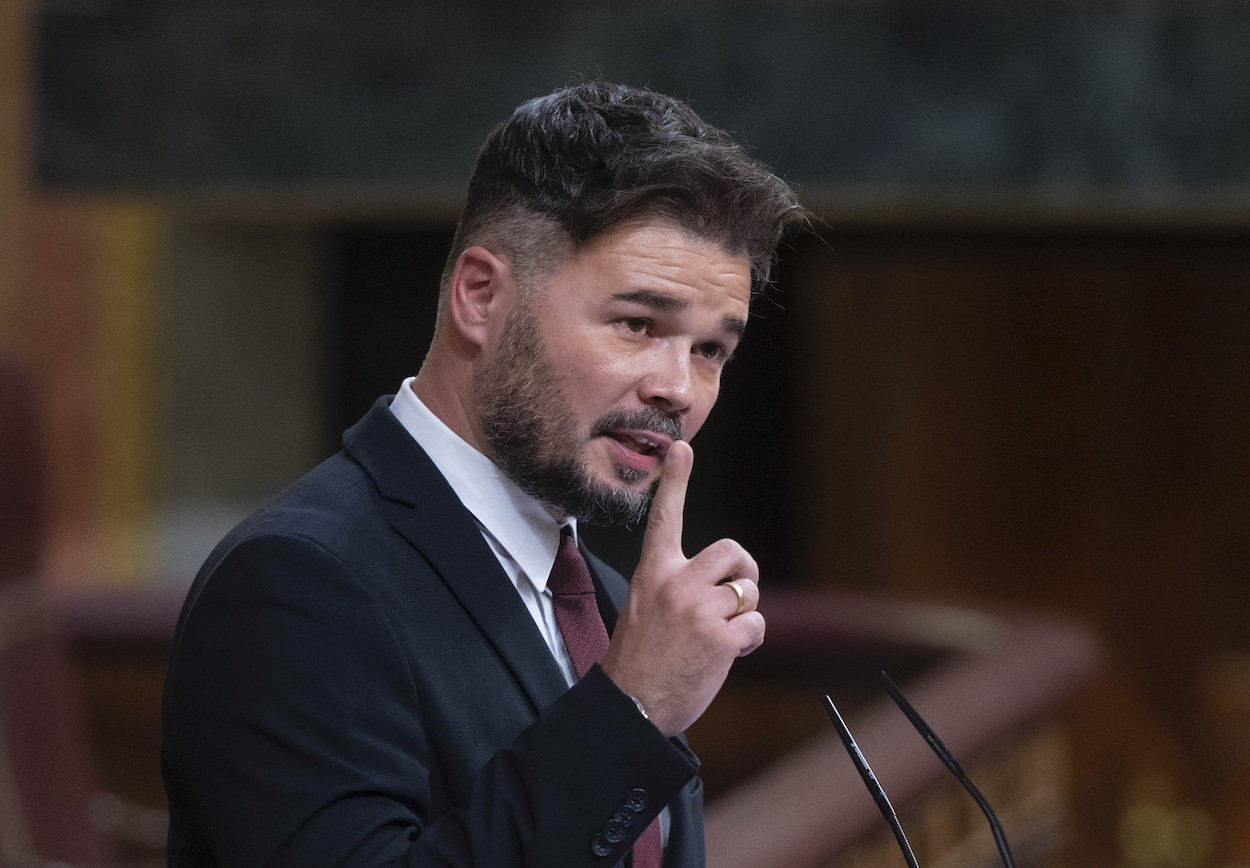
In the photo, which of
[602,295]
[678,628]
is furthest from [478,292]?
[678,628]

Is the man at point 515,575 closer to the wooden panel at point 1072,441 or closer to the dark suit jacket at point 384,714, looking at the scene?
the dark suit jacket at point 384,714

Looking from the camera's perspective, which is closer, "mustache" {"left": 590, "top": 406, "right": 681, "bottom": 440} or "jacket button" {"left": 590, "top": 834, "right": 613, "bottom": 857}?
"jacket button" {"left": 590, "top": 834, "right": 613, "bottom": 857}

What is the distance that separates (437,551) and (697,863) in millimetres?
372

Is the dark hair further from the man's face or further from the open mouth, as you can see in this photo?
the open mouth

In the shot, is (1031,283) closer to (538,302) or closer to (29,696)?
(29,696)

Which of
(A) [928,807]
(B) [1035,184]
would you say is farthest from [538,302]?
(B) [1035,184]

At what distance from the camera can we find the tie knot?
1.13 m

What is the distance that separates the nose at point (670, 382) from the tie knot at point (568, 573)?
0.56 ft

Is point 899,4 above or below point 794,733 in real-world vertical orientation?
above

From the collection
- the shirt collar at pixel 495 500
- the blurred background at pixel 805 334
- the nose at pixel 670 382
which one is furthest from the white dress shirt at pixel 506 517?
the blurred background at pixel 805 334

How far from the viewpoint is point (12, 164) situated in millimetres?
4629

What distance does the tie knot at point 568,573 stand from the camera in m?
1.13

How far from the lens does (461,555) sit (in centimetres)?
104

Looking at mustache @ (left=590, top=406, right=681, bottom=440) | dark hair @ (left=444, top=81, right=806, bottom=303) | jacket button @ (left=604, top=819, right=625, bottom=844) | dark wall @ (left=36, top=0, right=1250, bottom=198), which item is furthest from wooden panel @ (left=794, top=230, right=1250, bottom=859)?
jacket button @ (left=604, top=819, right=625, bottom=844)
